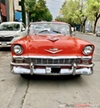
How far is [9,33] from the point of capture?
12.2 m

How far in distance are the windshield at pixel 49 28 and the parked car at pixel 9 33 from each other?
13.0 ft

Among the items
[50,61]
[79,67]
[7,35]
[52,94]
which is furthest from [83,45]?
[7,35]

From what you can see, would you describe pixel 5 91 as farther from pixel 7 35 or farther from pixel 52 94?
pixel 7 35

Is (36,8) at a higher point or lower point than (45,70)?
higher

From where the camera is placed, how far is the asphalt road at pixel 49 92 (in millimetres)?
4535

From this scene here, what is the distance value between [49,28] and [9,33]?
5.31m

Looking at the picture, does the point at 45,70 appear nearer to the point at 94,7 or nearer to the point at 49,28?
the point at 49,28

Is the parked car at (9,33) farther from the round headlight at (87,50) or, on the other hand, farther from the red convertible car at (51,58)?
the round headlight at (87,50)

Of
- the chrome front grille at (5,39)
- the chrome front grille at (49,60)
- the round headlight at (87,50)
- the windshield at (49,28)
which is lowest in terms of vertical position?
the chrome front grille at (5,39)

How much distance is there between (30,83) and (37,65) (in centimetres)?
73

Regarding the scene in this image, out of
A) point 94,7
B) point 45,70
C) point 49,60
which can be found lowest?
point 45,70

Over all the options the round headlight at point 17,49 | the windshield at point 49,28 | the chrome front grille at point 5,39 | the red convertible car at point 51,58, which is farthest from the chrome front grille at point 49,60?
the chrome front grille at point 5,39

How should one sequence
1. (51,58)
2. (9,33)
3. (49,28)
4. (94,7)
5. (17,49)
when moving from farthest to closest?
1. (94,7)
2. (9,33)
3. (49,28)
4. (17,49)
5. (51,58)

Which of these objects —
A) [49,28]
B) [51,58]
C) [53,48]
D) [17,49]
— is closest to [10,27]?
[49,28]
